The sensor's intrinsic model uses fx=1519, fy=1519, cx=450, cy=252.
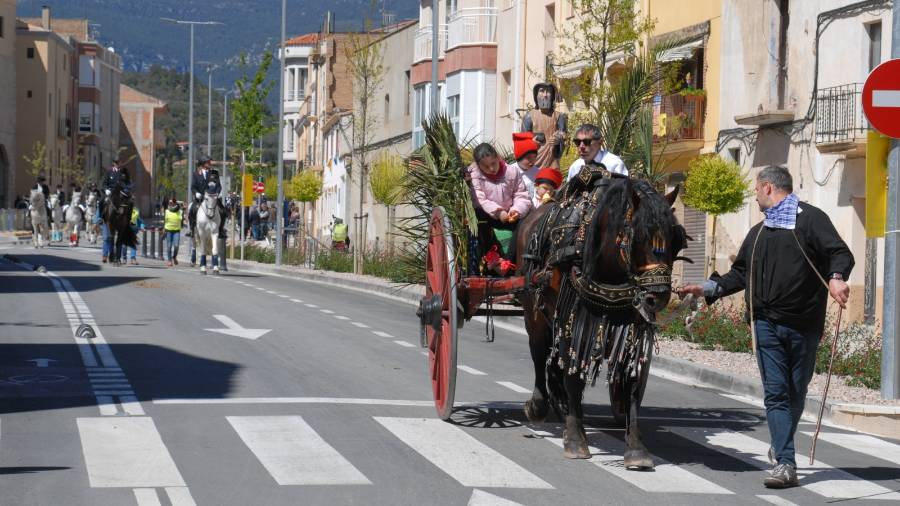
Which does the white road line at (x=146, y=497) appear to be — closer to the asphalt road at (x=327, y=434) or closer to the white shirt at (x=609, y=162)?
the asphalt road at (x=327, y=434)

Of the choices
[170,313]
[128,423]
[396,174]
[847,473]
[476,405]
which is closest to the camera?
[847,473]

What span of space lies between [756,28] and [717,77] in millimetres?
2352

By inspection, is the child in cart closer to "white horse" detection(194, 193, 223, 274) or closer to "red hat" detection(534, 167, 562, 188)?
"red hat" detection(534, 167, 562, 188)

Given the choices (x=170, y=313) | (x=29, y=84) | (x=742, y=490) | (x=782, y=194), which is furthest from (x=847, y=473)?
(x=29, y=84)

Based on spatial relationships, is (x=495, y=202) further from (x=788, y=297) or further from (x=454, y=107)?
(x=454, y=107)

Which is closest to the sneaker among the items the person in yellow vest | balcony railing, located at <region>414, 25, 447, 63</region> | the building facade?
the person in yellow vest

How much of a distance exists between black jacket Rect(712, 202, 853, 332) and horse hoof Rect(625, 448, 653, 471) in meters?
1.14

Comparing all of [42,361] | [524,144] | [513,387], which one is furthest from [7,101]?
[524,144]

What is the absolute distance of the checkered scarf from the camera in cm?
970

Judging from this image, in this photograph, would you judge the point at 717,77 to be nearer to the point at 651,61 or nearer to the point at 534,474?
the point at 651,61

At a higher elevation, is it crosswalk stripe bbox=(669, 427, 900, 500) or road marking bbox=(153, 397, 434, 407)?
road marking bbox=(153, 397, 434, 407)

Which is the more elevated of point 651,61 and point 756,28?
point 756,28

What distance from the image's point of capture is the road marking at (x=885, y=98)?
531 inches

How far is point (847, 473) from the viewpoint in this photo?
33.8ft
